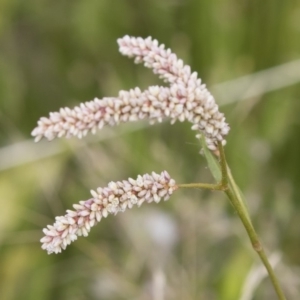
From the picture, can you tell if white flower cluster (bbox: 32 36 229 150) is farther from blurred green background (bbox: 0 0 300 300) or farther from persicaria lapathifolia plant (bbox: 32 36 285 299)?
blurred green background (bbox: 0 0 300 300)

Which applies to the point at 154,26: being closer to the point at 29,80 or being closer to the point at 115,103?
the point at 29,80

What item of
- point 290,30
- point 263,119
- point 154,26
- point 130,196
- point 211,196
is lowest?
point 130,196

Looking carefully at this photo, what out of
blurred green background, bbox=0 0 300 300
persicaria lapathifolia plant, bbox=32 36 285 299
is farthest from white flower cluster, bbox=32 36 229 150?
blurred green background, bbox=0 0 300 300

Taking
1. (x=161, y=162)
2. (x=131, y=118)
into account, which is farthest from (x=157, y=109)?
(x=161, y=162)

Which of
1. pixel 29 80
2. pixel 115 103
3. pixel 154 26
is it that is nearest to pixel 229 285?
pixel 115 103

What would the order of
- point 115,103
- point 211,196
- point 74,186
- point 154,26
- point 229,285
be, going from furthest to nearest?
point 154,26 → point 74,186 → point 211,196 → point 229,285 → point 115,103

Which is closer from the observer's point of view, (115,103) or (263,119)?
(115,103)

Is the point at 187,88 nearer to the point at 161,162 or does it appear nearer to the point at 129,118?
the point at 129,118

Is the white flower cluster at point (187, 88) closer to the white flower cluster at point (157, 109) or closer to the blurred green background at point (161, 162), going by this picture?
the white flower cluster at point (157, 109)
